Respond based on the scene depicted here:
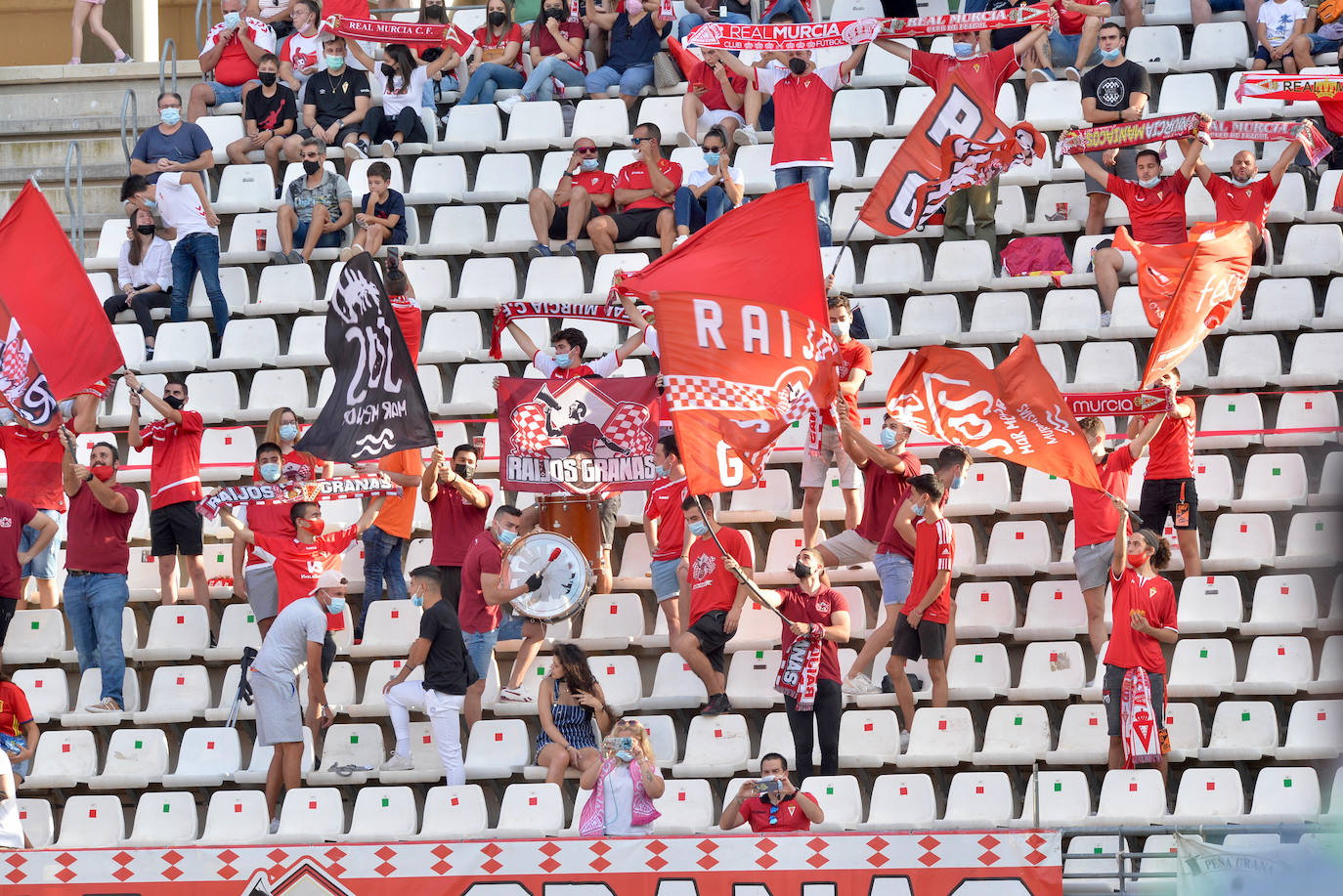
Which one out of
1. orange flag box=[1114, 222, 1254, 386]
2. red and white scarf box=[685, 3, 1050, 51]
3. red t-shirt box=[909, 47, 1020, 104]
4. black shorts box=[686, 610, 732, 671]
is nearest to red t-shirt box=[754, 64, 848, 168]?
red and white scarf box=[685, 3, 1050, 51]

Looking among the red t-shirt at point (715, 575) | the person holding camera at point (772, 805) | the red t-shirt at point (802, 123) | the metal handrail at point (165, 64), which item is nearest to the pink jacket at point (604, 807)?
the person holding camera at point (772, 805)

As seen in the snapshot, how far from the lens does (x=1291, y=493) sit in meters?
11.2

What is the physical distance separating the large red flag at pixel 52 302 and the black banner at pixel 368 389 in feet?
4.42

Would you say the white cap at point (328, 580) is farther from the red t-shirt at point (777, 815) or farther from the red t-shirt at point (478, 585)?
the red t-shirt at point (777, 815)

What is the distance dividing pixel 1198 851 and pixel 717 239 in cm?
380

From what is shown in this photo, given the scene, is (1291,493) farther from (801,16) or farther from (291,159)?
(291,159)

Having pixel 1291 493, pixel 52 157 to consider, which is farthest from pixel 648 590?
pixel 52 157

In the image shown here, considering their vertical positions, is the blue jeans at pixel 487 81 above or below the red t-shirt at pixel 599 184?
above

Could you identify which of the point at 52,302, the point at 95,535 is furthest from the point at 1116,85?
the point at 95,535

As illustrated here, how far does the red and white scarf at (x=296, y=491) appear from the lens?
1054 cm

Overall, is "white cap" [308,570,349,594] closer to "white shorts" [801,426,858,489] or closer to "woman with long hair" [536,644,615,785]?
"woman with long hair" [536,644,615,785]

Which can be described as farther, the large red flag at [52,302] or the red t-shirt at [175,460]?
the red t-shirt at [175,460]

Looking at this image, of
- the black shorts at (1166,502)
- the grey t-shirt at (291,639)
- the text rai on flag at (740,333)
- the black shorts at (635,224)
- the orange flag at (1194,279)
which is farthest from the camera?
the black shorts at (635,224)

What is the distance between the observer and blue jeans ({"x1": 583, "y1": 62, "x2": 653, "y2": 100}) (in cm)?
1485
